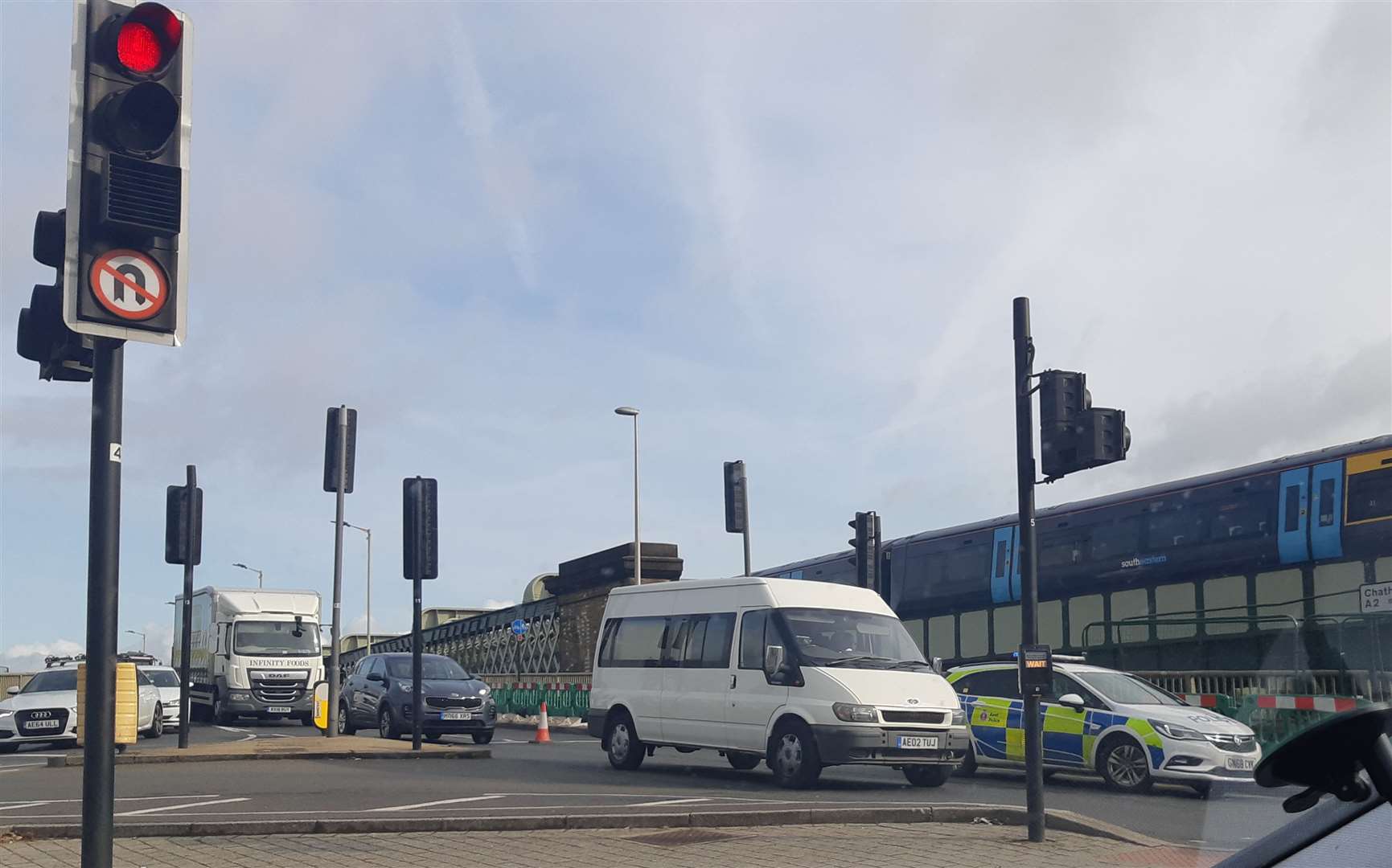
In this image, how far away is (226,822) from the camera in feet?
34.3

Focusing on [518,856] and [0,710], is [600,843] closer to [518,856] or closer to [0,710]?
[518,856]

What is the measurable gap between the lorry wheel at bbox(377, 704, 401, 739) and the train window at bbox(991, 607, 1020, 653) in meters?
11.1

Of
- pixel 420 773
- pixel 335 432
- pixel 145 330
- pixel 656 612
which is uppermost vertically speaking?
pixel 335 432

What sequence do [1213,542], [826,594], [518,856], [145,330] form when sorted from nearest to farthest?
1. [145,330]
2. [518,856]
3. [826,594]
4. [1213,542]

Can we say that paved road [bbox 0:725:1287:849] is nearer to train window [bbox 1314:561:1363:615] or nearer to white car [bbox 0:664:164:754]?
train window [bbox 1314:561:1363:615]

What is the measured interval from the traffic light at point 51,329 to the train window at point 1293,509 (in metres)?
19.6

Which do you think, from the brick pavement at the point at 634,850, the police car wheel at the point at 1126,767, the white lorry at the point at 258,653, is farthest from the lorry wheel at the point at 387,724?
the brick pavement at the point at 634,850

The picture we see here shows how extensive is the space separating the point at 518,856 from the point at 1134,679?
9.29 metres

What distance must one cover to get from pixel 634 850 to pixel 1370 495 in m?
14.7

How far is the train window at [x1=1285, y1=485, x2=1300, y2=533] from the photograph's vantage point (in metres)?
21.9

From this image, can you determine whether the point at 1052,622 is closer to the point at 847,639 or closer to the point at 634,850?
the point at 847,639

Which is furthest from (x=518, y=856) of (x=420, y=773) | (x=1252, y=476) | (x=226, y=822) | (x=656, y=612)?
(x=1252, y=476)

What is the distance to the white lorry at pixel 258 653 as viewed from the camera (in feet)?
113

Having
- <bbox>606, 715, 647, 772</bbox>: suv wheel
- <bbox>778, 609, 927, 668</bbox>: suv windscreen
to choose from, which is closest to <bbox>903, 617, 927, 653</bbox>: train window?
<bbox>606, 715, 647, 772</bbox>: suv wheel
